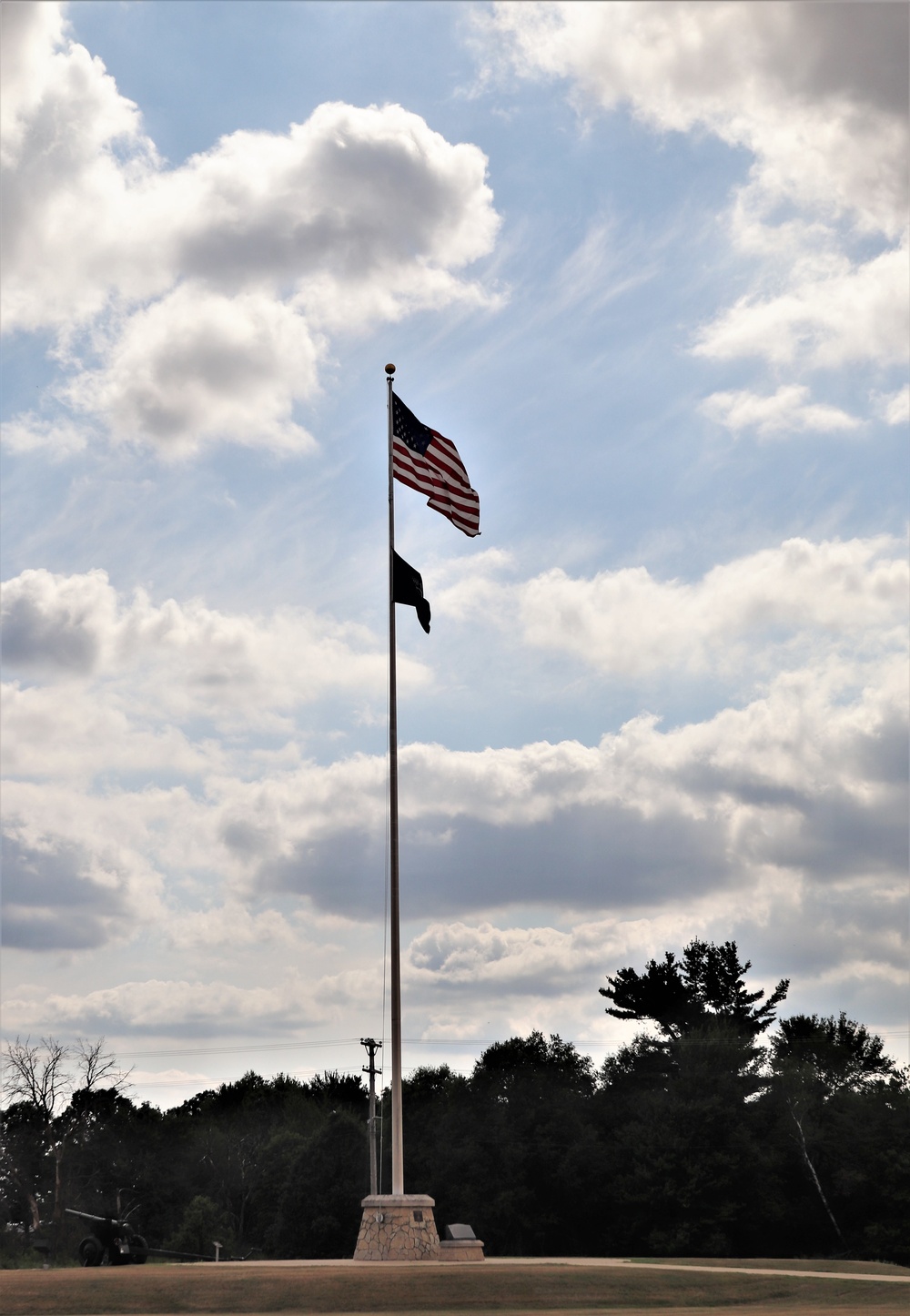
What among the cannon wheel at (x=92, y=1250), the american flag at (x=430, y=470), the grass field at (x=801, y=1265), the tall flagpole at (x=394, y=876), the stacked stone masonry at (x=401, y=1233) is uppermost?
the american flag at (x=430, y=470)

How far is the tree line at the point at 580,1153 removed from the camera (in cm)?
5619

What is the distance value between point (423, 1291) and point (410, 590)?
15.2 meters

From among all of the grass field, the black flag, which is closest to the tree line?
the grass field

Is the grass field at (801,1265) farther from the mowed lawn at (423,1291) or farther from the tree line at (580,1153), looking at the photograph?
the tree line at (580,1153)

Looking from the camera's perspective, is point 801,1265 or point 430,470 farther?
point 801,1265

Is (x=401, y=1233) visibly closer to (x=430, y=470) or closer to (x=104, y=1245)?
(x=104, y=1245)

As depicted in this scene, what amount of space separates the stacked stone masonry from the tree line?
3245cm

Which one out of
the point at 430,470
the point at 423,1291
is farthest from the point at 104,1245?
the point at 430,470

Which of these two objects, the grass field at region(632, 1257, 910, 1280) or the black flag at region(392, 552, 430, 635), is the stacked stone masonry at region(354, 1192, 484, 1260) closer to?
the grass field at region(632, 1257, 910, 1280)

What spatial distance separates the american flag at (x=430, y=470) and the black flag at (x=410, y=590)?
63.1 inches

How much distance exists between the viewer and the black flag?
101 ft

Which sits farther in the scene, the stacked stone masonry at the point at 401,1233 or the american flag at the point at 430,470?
the american flag at the point at 430,470

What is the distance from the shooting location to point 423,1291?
76.6 feet

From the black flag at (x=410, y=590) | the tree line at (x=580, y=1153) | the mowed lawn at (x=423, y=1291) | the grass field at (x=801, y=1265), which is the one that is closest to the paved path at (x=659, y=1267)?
the grass field at (x=801, y=1265)
